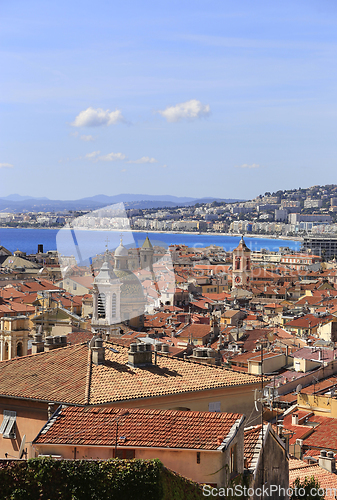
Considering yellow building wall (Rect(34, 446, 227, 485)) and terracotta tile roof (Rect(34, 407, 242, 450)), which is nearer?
yellow building wall (Rect(34, 446, 227, 485))

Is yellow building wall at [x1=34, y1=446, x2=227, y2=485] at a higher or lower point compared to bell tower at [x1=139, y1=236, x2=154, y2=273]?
→ higher

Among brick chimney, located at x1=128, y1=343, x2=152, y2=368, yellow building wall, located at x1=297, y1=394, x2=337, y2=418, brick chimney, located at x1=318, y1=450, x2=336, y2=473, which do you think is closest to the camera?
brick chimney, located at x1=128, y1=343, x2=152, y2=368

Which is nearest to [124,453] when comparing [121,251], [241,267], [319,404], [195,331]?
[319,404]

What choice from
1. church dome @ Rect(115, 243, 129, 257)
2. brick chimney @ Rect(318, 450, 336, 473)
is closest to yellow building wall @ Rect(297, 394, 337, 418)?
brick chimney @ Rect(318, 450, 336, 473)

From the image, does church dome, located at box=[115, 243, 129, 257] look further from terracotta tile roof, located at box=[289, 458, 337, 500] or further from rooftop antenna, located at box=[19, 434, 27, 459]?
rooftop antenna, located at box=[19, 434, 27, 459]

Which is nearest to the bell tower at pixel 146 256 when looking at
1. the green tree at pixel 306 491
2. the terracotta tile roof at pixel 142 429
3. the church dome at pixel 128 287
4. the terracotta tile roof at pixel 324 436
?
the church dome at pixel 128 287

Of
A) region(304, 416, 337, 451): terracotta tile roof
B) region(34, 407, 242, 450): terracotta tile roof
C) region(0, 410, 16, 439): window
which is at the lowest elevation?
region(304, 416, 337, 451): terracotta tile roof

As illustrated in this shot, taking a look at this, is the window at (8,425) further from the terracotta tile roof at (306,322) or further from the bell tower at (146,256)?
the bell tower at (146,256)

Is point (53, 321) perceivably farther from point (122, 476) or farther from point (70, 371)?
point (122, 476)
